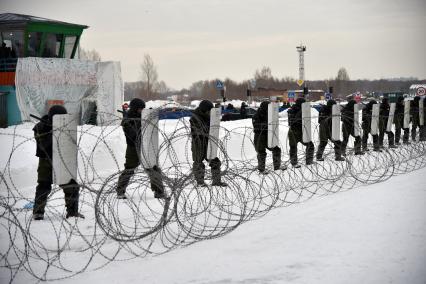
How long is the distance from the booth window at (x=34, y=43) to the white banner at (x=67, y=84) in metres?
2.63

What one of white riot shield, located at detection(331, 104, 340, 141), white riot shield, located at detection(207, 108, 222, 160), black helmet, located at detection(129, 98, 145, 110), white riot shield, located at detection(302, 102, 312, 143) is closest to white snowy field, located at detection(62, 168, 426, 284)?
white riot shield, located at detection(207, 108, 222, 160)

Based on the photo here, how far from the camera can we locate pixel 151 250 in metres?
6.11

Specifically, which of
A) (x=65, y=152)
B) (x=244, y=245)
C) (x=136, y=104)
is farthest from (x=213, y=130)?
(x=244, y=245)

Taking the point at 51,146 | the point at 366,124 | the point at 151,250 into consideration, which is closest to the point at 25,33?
the point at 366,124

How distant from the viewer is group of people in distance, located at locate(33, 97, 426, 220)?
7.21m

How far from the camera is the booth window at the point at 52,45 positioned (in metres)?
25.1

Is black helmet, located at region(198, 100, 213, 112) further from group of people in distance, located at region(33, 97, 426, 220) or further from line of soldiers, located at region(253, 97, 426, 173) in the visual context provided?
line of soldiers, located at region(253, 97, 426, 173)

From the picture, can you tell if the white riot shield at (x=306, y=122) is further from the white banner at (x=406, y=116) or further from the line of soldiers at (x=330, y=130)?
the white banner at (x=406, y=116)

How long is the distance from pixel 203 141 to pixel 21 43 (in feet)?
59.9

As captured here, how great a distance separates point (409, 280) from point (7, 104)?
21467 mm

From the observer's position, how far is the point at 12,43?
24.2 meters

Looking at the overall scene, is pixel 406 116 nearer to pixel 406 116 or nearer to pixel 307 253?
pixel 406 116

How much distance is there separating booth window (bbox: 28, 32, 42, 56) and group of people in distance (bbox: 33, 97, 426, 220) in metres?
14.7

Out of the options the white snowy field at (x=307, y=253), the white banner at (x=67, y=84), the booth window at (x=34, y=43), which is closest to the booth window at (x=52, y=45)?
the booth window at (x=34, y=43)
